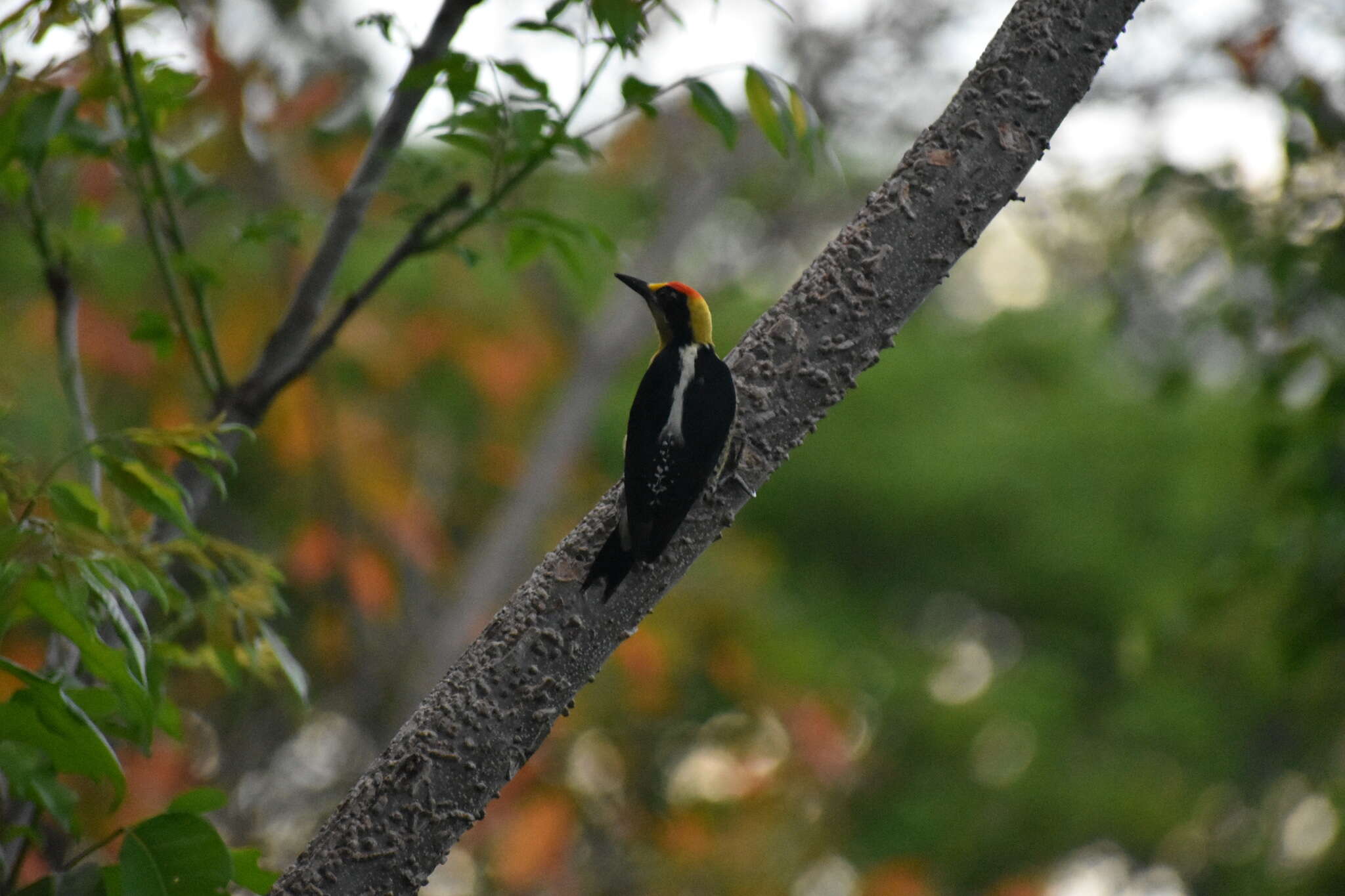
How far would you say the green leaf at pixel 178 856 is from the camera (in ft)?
4.71

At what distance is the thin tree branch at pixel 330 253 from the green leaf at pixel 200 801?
2.69 feet

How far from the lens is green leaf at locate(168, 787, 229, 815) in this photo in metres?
1.56

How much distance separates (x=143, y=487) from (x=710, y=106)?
102 cm

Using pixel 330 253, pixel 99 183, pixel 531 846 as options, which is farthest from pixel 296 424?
pixel 330 253

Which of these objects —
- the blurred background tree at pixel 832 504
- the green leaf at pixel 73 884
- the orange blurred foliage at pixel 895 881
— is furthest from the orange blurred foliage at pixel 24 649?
the orange blurred foliage at pixel 895 881

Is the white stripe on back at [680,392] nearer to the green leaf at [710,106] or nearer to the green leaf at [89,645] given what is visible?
the green leaf at [710,106]

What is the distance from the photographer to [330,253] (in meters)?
2.17

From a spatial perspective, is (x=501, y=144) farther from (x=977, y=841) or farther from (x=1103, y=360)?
(x=1103, y=360)

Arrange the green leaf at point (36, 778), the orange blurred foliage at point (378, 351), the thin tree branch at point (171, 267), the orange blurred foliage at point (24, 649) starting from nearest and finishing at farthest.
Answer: the green leaf at point (36, 778)
the thin tree branch at point (171, 267)
the orange blurred foliage at point (24, 649)
the orange blurred foliage at point (378, 351)

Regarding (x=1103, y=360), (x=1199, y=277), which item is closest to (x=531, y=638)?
(x=1199, y=277)

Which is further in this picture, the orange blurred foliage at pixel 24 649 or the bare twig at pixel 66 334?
the orange blurred foliage at pixel 24 649

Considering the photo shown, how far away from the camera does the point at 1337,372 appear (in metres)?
3.13

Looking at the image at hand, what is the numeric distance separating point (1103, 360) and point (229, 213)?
706 cm

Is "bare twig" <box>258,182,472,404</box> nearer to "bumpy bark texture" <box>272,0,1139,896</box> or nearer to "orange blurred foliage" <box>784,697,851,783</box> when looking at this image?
"bumpy bark texture" <box>272,0,1139,896</box>
